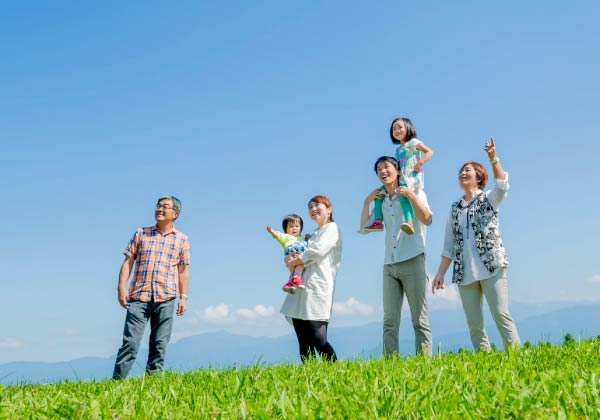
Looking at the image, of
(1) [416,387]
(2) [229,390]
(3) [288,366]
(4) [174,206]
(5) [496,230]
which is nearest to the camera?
(1) [416,387]

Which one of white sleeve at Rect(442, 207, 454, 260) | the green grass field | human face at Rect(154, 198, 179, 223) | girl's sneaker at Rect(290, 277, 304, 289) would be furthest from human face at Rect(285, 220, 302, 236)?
the green grass field

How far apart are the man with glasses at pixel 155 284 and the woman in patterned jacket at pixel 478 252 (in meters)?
3.35

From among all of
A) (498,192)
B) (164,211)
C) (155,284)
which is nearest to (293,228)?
(164,211)

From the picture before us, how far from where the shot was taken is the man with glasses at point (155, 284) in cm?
728

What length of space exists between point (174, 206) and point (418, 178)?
3.27m

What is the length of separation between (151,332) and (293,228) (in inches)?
90.9

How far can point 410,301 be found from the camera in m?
6.69

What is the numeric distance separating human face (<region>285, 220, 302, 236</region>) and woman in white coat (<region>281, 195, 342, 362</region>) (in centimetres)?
60

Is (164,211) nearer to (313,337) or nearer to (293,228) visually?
(293,228)

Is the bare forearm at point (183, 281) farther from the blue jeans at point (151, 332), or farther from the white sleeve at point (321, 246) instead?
the white sleeve at point (321, 246)

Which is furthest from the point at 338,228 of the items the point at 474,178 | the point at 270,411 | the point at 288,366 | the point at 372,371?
the point at 270,411

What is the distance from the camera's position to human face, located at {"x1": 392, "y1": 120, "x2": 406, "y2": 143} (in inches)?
298

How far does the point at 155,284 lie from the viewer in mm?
7449

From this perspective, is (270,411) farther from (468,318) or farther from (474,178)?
(474,178)
